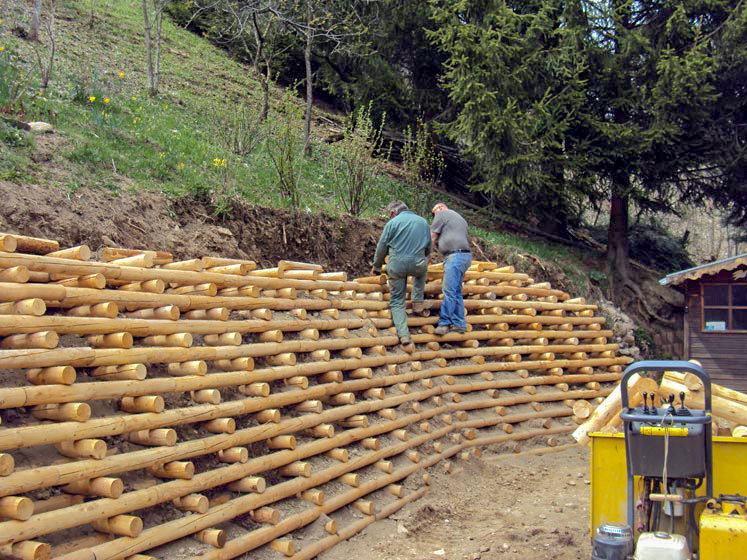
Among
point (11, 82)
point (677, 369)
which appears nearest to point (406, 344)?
point (677, 369)

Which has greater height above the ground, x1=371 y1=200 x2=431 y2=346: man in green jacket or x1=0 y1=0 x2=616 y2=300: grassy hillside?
x1=0 y1=0 x2=616 y2=300: grassy hillside

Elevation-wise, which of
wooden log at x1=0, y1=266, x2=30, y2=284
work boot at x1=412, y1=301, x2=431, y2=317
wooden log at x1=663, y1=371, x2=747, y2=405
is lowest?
wooden log at x1=663, y1=371, x2=747, y2=405

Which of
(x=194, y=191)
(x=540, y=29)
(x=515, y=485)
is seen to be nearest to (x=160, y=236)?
(x=194, y=191)

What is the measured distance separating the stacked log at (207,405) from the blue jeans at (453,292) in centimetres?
23

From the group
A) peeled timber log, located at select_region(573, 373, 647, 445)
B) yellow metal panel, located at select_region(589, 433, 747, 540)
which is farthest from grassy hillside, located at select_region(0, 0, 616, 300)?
yellow metal panel, located at select_region(589, 433, 747, 540)

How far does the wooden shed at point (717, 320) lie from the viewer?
14248 mm

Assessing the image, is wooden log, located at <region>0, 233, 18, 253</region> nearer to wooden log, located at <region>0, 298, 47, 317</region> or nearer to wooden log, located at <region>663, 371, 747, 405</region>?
wooden log, located at <region>0, 298, 47, 317</region>

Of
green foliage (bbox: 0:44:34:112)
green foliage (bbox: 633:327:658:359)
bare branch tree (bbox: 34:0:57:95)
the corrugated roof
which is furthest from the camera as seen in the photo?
green foliage (bbox: 633:327:658:359)

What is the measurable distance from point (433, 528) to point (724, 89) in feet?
39.3

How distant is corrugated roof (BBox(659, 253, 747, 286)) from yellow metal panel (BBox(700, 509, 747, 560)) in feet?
36.2

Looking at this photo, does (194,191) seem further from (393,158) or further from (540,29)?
(393,158)

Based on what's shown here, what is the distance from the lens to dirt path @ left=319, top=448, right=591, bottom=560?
601 centimetres

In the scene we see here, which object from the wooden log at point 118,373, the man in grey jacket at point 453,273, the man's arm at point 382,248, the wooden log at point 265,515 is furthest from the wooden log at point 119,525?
the man in grey jacket at point 453,273

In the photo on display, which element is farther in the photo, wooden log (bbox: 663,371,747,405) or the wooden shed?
the wooden shed
